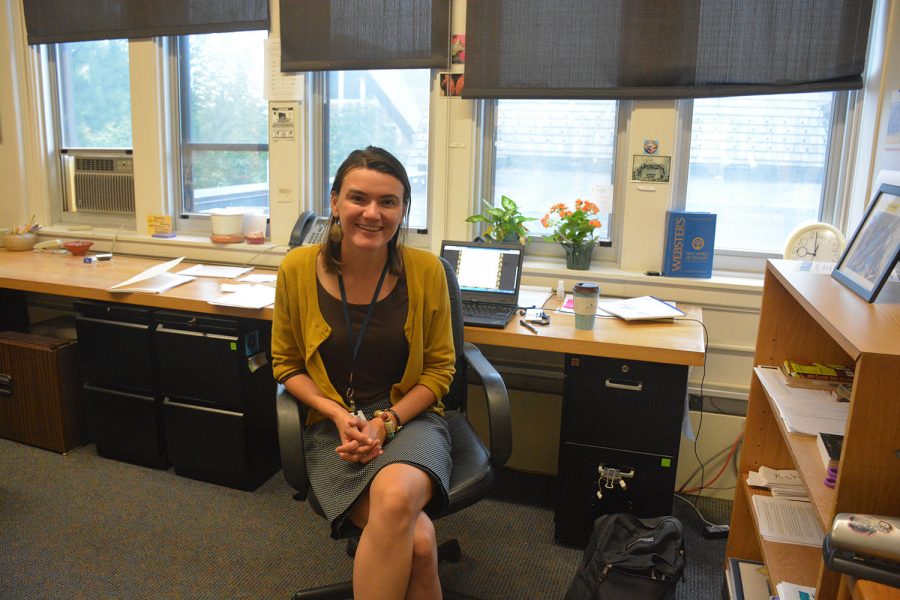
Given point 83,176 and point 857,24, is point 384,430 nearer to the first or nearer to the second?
point 857,24

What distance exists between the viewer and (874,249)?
1.34 m

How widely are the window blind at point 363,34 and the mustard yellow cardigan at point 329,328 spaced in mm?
1252

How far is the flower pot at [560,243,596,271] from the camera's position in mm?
2633

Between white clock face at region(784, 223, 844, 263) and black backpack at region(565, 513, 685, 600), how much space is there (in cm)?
105

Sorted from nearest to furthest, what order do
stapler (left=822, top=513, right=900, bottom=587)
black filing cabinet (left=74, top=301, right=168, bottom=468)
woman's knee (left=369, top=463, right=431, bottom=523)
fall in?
stapler (left=822, top=513, right=900, bottom=587) → woman's knee (left=369, top=463, right=431, bottom=523) → black filing cabinet (left=74, top=301, right=168, bottom=468)

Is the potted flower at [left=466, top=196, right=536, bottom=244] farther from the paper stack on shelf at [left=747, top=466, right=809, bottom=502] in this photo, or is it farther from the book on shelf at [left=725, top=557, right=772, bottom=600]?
the book on shelf at [left=725, top=557, right=772, bottom=600]

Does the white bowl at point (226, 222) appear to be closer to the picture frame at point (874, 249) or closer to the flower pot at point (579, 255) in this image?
the flower pot at point (579, 255)

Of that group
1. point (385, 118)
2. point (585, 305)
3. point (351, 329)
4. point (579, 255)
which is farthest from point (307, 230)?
point (585, 305)

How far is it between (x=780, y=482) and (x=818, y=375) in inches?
12.3

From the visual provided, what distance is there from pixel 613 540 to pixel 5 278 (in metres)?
2.51

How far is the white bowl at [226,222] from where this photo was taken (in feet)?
10.3

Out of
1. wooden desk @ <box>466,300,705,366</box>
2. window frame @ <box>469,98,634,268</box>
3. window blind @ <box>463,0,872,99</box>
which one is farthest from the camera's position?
window frame @ <box>469,98,634,268</box>

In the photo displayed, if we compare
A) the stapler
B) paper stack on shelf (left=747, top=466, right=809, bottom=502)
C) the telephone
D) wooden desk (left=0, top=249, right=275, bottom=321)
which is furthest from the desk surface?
the stapler

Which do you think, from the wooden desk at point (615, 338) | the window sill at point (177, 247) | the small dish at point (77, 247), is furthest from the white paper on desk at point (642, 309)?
the small dish at point (77, 247)
